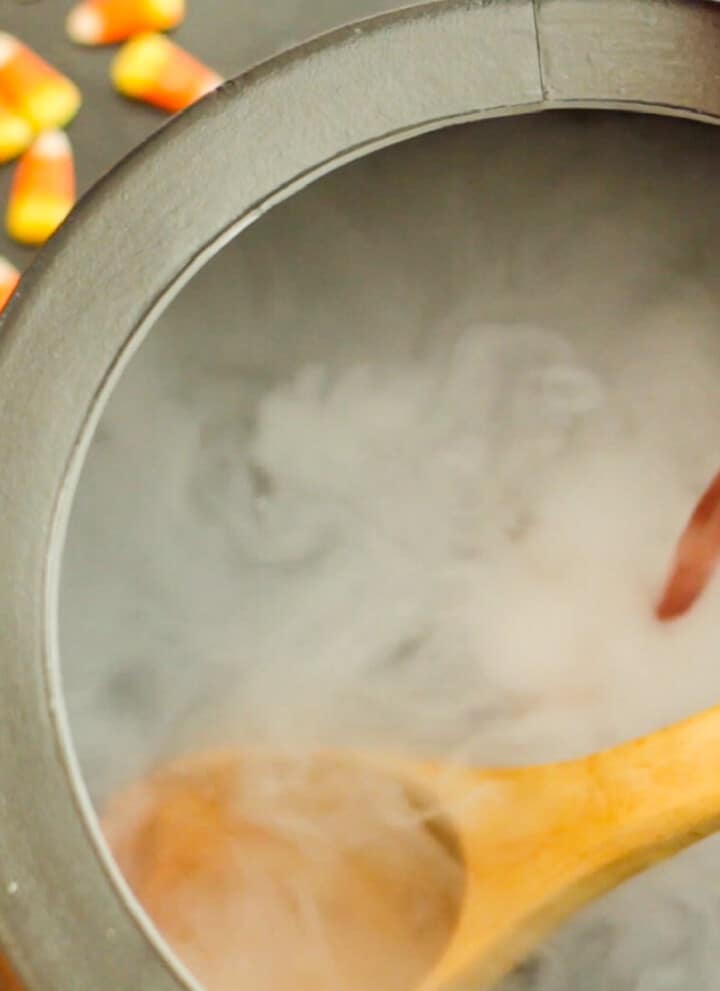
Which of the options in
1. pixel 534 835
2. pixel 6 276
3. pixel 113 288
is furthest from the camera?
pixel 6 276

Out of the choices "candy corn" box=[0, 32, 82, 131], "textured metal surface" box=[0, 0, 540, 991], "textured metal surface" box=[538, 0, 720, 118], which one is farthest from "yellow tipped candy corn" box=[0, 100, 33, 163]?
"textured metal surface" box=[538, 0, 720, 118]

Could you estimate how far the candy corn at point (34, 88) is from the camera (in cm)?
80

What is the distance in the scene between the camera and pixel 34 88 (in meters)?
0.80

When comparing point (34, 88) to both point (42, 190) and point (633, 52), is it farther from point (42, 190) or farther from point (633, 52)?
point (633, 52)

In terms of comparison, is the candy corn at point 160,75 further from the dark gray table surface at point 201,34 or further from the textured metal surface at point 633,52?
the textured metal surface at point 633,52

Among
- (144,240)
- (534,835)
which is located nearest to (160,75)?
(144,240)

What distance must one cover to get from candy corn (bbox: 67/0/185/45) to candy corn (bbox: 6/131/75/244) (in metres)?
0.09

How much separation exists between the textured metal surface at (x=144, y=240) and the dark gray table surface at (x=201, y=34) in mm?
350

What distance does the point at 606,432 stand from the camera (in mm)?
768

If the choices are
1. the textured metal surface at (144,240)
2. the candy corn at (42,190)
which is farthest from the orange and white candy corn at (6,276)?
the textured metal surface at (144,240)

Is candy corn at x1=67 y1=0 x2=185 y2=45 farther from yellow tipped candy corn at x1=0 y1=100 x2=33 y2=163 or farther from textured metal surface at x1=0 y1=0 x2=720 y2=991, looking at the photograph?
textured metal surface at x1=0 y1=0 x2=720 y2=991

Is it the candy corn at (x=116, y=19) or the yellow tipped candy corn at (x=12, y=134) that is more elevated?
the candy corn at (x=116, y=19)

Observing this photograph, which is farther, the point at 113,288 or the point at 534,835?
the point at 534,835

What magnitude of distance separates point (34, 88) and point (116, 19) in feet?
0.31
